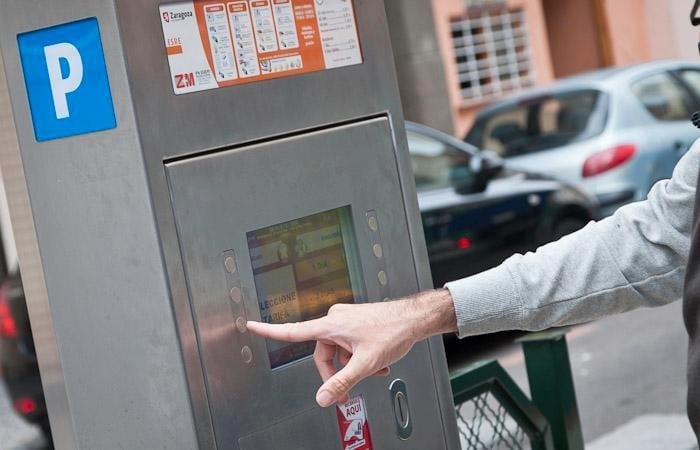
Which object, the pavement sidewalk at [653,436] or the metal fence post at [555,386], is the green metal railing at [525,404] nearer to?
the metal fence post at [555,386]

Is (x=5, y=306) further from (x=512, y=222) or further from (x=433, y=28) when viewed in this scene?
(x=433, y=28)

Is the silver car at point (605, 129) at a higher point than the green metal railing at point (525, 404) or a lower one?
higher

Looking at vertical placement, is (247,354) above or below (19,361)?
above

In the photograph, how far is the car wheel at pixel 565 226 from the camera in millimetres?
7809

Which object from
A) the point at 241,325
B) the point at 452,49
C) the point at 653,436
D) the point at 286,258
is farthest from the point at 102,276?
the point at 452,49

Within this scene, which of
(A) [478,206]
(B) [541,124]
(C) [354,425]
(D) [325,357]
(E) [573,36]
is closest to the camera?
(D) [325,357]

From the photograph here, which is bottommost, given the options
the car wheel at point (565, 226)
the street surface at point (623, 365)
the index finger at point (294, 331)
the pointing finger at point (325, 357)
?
the street surface at point (623, 365)

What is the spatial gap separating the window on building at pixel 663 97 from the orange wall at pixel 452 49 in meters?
6.66

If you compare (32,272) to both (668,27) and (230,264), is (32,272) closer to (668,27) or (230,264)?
(230,264)

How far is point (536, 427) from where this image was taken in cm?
325

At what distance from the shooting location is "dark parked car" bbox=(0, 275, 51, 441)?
18.8 ft

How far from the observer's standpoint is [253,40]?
2.05 m

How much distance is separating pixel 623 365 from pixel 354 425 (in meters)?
4.93

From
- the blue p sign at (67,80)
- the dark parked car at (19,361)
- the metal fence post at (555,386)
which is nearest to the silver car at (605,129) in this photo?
the dark parked car at (19,361)
